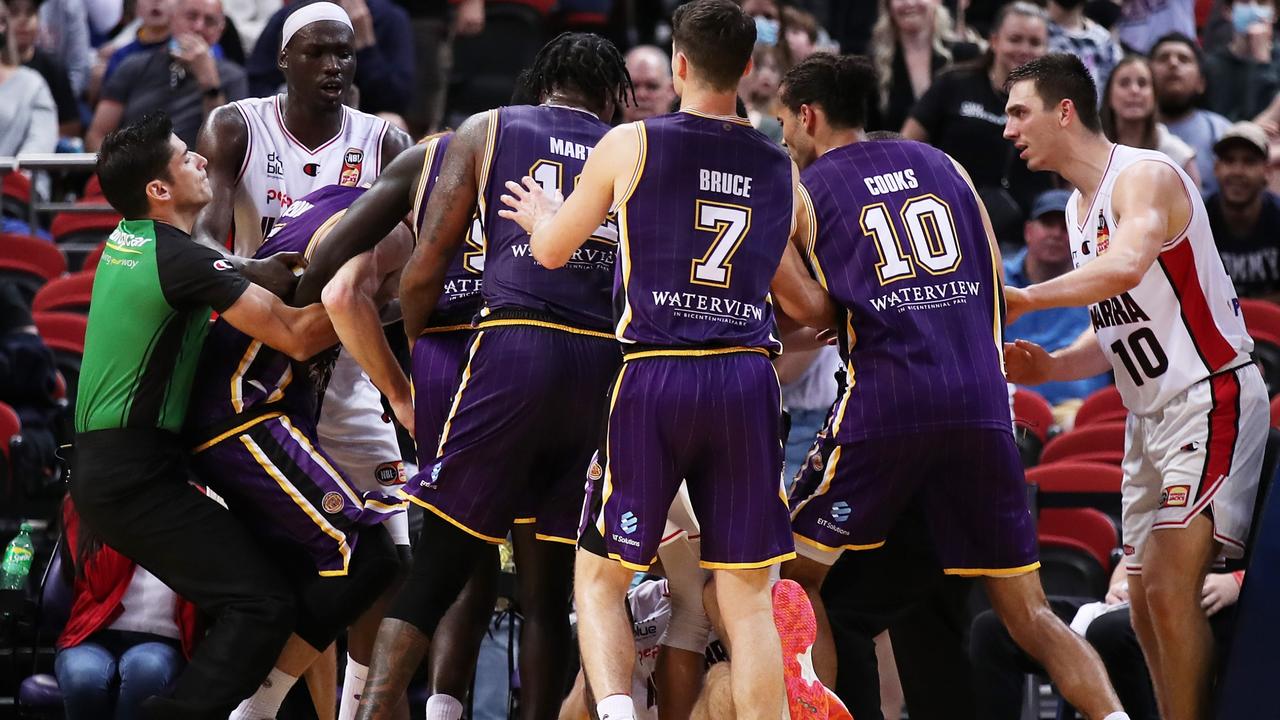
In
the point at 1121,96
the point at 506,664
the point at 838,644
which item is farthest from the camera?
the point at 1121,96

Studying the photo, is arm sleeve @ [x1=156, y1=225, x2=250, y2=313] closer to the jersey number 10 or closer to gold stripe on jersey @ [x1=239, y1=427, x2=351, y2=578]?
gold stripe on jersey @ [x1=239, y1=427, x2=351, y2=578]

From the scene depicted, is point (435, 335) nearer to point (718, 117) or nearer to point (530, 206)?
point (530, 206)

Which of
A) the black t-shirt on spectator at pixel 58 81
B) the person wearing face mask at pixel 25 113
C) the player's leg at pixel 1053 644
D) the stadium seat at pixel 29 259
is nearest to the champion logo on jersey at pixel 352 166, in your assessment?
the player's leg at pixel 1053 644

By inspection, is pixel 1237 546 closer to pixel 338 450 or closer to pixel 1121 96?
pixel 338 450

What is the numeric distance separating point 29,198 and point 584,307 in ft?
21.4

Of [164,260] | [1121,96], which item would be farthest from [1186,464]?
[1121,96]

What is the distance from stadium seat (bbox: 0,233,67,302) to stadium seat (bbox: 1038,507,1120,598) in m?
5.82

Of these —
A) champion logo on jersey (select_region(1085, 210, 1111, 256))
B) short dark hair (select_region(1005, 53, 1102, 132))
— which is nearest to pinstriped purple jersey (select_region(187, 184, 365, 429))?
short dark hair (select_region(1005, 53, 1102, 132))

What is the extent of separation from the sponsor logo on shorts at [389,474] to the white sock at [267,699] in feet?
3.16

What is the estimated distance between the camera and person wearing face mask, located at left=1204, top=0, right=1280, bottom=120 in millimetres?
12312

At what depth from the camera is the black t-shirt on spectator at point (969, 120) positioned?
10.2 m

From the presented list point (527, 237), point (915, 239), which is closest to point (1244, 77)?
point (915, 239)

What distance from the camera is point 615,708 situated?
184 inches

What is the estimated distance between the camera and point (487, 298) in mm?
5246
